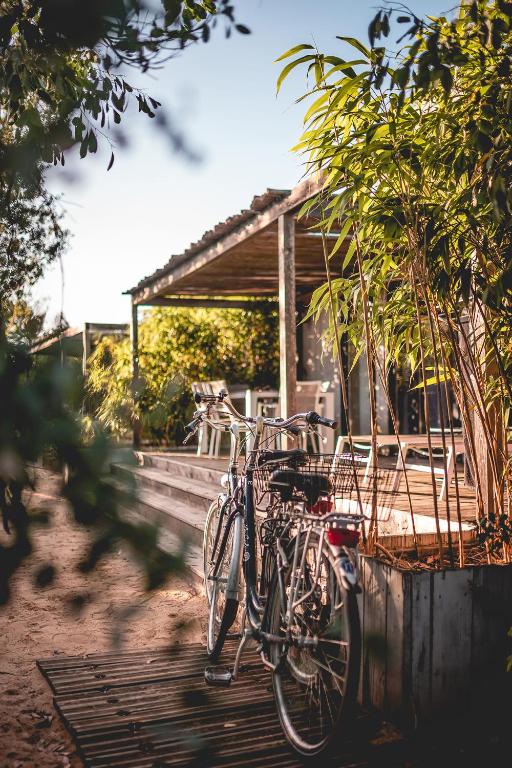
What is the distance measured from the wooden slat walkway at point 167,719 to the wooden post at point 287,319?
118 inches

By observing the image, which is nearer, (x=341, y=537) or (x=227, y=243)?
(x=341, y=537)

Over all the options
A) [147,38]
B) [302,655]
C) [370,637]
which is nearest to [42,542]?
[370,637]

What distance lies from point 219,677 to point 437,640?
82 cm

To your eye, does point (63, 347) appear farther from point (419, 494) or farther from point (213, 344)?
point (213, 344)

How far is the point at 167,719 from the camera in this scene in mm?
2561

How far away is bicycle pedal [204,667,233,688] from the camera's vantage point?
2.69 m

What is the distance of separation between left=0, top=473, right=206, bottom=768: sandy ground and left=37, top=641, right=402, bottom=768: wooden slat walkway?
0.08 m

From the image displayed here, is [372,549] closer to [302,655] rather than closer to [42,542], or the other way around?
[302,655]

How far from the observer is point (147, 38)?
4.52 feet

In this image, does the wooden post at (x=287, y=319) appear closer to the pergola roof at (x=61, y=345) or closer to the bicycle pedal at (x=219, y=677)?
the bicycle pedal at (x=219, y=677)

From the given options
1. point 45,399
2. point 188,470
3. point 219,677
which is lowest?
point 219,677

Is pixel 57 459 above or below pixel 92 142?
below

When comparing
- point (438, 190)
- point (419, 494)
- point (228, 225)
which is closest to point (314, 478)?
point (438, 190)

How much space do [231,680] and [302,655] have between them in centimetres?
35
